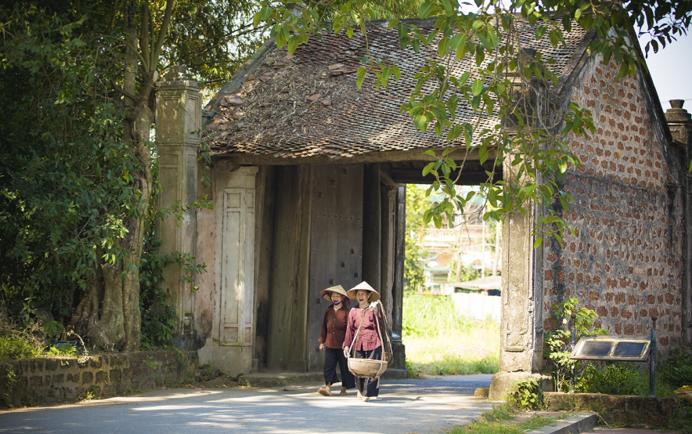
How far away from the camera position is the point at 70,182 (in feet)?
27.2

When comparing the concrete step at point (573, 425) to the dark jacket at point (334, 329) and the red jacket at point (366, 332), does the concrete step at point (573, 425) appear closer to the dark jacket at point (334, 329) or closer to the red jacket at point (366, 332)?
the red jacket at point (366, 332)

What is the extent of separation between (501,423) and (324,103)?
5.82m

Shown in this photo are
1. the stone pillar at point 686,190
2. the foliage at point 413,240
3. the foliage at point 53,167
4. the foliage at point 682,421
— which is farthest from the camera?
the foliage at point 413,240

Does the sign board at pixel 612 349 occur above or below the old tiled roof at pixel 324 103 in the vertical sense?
below

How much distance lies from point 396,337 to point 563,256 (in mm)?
5193

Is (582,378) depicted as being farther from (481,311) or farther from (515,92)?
(481,311)

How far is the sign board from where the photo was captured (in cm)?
827

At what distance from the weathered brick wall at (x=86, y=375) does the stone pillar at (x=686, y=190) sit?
8.42m

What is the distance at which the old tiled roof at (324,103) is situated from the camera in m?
10.1

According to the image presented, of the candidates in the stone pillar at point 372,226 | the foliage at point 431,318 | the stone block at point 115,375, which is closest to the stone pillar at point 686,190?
the stone pillar at point 372,226

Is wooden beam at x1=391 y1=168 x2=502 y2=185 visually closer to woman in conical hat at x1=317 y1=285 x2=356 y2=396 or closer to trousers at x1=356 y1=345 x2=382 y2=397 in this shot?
woman in conical hat at x1=317 y1=285 x2=356 y2=396

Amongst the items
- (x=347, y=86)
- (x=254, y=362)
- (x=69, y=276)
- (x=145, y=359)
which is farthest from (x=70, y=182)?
(x=347, y=86)

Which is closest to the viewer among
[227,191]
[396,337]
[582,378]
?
[582,378]

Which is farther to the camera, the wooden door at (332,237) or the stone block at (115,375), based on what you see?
the wooden door at (332,237)
